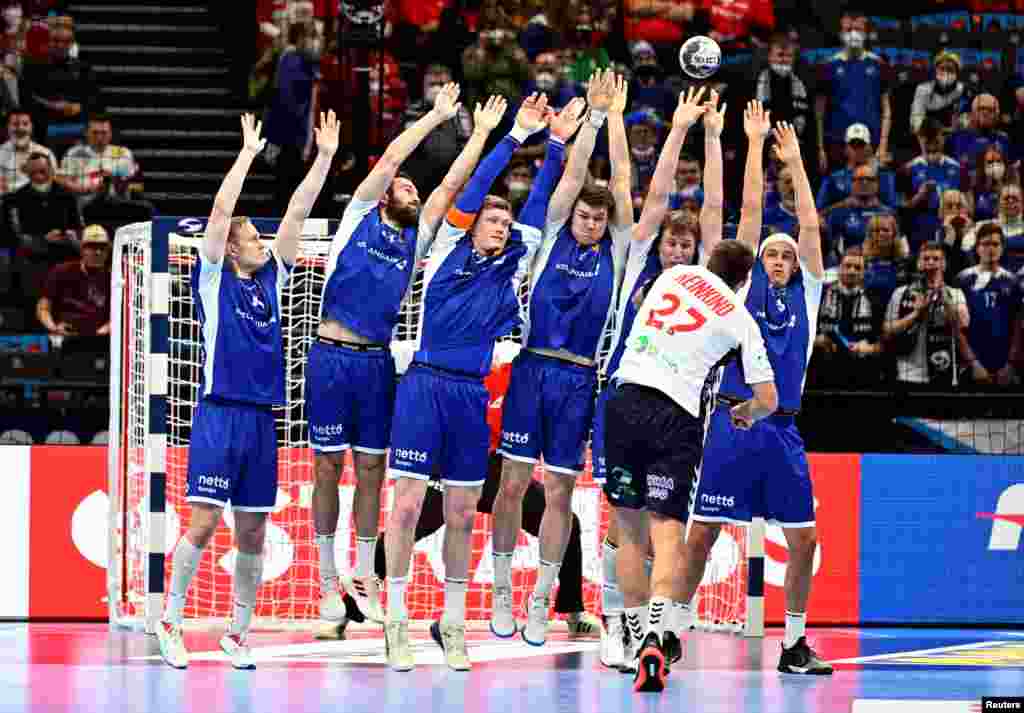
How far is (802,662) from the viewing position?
1034cm

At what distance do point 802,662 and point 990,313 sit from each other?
5.73 meters

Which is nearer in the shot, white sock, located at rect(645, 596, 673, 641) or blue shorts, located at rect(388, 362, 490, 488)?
white sock, located at rect(645, 596, 673, 641)

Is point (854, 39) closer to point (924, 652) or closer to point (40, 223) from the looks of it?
point (40, 223)

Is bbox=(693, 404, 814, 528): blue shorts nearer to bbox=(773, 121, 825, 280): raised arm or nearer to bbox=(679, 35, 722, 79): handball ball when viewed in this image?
bbox=(773, 121, 825, 280): raised arm

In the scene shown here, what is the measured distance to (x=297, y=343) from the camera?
12695mm

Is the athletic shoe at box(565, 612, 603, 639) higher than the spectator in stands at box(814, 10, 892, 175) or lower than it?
lower

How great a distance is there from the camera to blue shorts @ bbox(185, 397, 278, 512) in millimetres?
9914

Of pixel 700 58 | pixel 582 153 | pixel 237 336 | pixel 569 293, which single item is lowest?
pixel 237 336

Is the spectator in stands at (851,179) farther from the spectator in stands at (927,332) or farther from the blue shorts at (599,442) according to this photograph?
the blue shorts at (599,442)

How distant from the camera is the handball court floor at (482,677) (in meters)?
8.96

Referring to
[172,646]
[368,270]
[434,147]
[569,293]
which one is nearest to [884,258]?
[434,147]

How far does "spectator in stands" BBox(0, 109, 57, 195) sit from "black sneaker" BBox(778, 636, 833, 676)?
352 inches

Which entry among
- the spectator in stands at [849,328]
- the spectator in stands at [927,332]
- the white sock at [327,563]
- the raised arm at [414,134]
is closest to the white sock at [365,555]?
the white sock at [327,563]

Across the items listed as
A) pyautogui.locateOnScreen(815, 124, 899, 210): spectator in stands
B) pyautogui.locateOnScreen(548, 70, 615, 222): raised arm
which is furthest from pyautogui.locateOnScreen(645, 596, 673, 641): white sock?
pyautogui.locateOnScreen(815, 124, 899, 210): spectator in stands
